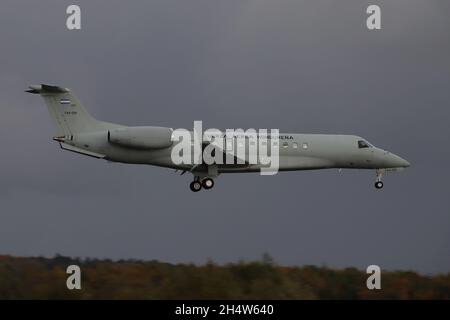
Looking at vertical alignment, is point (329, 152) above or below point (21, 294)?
above

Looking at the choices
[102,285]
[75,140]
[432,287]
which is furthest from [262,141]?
[102,285]

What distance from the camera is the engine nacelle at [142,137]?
39.0 metres

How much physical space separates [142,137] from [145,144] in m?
0.36

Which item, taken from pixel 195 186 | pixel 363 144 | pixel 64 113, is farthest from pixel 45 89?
pixel 363 144

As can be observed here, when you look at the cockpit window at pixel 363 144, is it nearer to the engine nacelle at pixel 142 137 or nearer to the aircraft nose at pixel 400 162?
the aircraft nose at pixel 400 162

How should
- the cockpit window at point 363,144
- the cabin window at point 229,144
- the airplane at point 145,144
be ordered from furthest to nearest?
the cockpit window at point 363,144 < the cabin window at point 229,144 < the airplane at point 145,144

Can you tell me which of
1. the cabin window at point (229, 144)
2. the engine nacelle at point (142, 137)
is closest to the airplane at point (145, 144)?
the engine nacelle at point (142, 137)

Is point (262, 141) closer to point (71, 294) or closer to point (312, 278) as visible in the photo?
point (312, 278)

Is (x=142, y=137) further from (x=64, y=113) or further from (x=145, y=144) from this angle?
(x=64, y=113)

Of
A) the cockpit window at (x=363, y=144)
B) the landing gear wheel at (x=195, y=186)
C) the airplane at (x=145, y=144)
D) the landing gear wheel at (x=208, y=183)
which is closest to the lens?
the airplane at (x=145, y=144)

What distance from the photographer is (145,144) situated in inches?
1554
